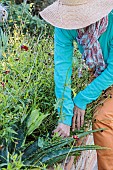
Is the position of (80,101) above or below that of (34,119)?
above

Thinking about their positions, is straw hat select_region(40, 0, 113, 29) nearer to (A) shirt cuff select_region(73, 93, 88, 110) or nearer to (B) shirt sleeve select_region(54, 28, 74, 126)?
(B) shirt sleeve select_region(54, 28, 74, 126)

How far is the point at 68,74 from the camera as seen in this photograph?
3.05 meters

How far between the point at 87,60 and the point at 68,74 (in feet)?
0.53

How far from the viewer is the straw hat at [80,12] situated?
2707 millimetres

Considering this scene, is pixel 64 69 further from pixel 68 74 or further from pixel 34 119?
pixel 34 119

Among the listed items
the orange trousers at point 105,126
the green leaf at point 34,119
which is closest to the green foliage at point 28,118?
the green leaf at point 34,119

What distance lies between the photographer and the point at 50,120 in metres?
2.98

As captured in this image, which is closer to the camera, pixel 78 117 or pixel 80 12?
pixel 80 12

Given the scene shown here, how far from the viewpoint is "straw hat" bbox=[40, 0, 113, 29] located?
8.88ft

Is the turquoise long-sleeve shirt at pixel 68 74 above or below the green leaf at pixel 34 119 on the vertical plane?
above

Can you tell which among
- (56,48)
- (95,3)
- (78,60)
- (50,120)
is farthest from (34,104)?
(78,60)

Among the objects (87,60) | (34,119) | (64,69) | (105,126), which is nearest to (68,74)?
(64,69)

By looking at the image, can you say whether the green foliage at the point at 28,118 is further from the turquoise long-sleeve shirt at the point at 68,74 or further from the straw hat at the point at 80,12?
the straw hat at the point at 80,12

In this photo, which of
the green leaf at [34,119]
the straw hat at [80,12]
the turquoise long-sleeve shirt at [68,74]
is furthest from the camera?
the turquoise long-sleeve shirt at [68,74]
